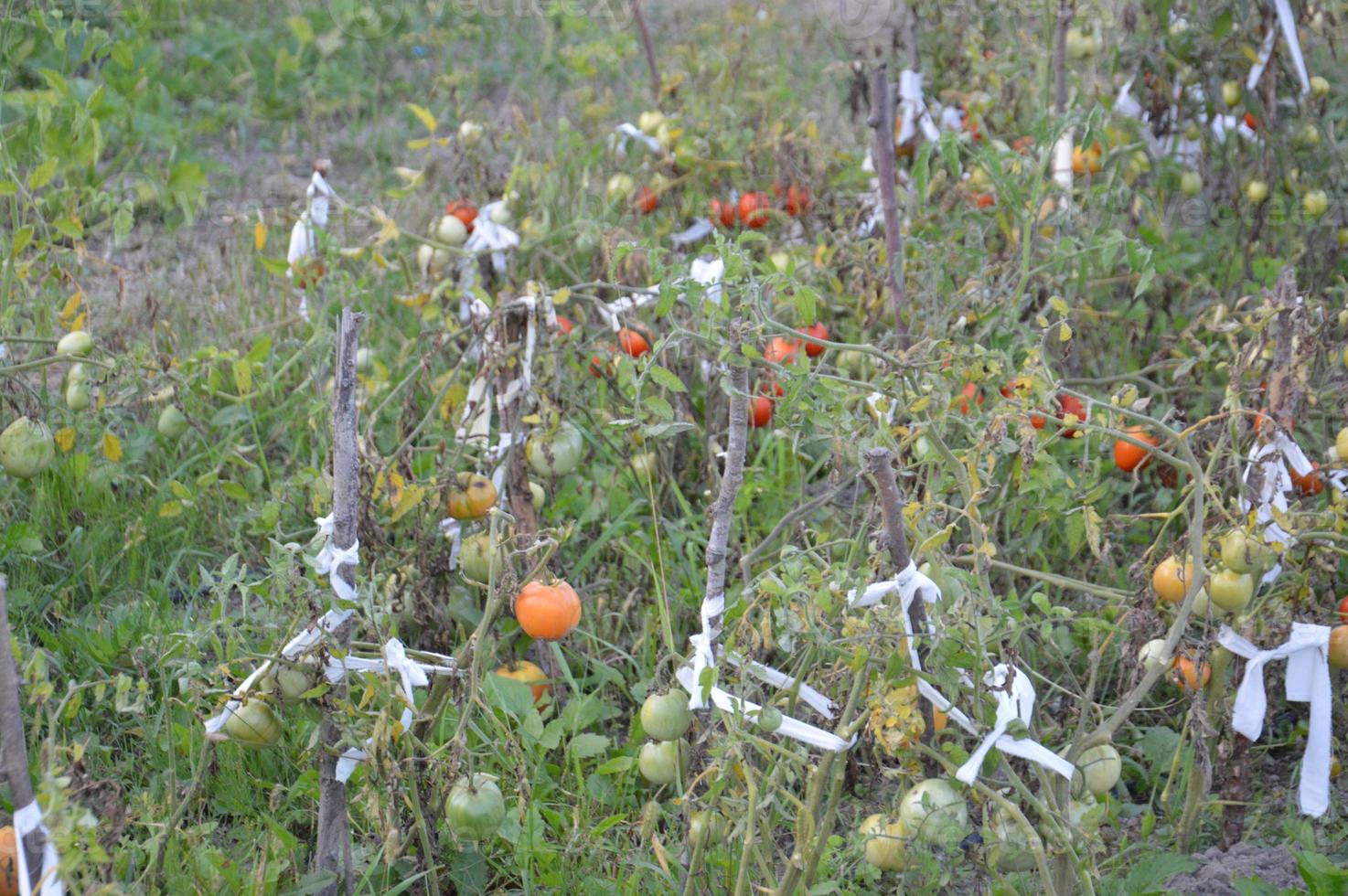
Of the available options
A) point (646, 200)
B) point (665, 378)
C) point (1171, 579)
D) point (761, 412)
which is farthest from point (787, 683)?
point (646, 200)

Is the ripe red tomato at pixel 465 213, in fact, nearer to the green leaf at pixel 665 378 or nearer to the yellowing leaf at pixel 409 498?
the yellowing leaf at pixel 409 498

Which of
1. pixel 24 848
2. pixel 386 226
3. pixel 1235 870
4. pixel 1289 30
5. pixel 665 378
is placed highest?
pixel 1289 30

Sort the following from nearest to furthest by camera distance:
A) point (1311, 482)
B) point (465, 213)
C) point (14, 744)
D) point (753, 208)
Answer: point (14, 744), point (1311, 482), point (465, 213), point (753, 208)

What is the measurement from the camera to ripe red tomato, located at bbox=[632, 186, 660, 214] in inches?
116

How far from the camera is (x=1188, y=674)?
1729 millimetres

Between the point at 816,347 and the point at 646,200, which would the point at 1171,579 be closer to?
the point at 816,347

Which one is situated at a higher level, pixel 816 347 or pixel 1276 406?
pixel 1276 406

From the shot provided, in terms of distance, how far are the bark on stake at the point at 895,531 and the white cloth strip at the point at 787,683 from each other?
0.11m

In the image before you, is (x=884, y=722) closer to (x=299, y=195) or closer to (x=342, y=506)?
(x=342, y=506)

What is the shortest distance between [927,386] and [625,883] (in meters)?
0.74

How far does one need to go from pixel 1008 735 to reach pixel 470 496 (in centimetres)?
83

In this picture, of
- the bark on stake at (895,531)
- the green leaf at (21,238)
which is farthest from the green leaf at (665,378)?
the green leaf at (21,238)

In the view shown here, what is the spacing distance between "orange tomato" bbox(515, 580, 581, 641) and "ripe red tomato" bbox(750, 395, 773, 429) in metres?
0.69

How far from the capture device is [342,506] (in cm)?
152
